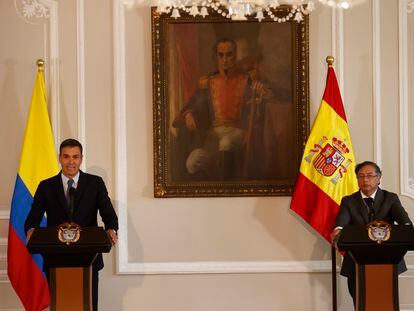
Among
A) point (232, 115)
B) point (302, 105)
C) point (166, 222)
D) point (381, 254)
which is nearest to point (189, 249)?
point (166, 222)

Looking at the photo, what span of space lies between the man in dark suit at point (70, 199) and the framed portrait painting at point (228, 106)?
1143mm

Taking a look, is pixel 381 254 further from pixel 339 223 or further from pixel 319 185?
pixel 319 185

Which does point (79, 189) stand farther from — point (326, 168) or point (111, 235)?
point (326, 168)

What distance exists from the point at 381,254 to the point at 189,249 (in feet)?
6.74

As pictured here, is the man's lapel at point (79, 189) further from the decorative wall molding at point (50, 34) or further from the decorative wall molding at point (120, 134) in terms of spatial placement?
the decorative wall molding at point (50, 34)

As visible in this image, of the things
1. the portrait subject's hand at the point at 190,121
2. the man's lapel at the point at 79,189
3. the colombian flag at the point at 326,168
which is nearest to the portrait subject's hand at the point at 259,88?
the colombian flag at the point at 326,168

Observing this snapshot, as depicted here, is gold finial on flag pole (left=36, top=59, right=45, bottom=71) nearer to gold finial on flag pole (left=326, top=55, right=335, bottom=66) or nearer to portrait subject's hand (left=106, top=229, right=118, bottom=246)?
portrait subject's hand (left=106, top=229, right=118, bottom=246)

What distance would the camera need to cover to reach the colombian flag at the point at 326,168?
5992mm

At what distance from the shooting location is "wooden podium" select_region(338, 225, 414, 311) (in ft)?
15.1

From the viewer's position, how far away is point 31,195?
5910 mm

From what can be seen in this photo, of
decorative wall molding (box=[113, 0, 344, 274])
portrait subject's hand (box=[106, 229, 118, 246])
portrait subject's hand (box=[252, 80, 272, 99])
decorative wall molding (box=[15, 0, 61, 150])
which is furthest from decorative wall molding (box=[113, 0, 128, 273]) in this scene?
portrait subject's hand (box=[106, 229, 118, 246])

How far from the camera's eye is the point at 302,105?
243 inches

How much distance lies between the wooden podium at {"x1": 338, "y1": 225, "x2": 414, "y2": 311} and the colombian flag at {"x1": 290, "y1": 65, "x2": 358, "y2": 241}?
125 centimetres

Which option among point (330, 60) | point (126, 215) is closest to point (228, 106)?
point (330, 60)
